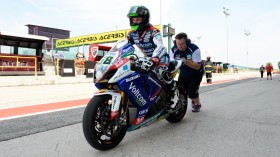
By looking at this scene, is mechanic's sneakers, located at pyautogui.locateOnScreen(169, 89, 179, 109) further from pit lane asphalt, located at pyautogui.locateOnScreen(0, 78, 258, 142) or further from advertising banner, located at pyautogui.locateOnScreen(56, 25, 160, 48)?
advertising banner, located at pyautogui.locateOnScreen(56, 25, 160, 48)

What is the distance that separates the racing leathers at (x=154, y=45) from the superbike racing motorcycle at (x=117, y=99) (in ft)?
1.32

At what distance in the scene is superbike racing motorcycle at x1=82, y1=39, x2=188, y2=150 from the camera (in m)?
2.75

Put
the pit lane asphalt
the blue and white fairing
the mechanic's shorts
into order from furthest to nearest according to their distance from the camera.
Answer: the mechanic's shorts < the pit lane asphalt < the blue and white fairing

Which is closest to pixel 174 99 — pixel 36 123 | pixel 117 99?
pixel 117 99

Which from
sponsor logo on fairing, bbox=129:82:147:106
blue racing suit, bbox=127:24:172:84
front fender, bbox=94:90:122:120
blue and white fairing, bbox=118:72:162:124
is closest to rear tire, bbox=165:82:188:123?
blue racing suit, bbox=127:24:172:84

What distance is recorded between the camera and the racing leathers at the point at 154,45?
3.54m

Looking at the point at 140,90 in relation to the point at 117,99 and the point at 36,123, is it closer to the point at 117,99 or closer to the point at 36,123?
the point at 117,99

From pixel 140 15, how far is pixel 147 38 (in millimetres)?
402

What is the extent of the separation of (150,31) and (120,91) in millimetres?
1195

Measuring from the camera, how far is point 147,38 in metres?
3.67

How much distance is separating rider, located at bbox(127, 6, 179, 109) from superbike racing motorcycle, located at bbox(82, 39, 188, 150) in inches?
15.7

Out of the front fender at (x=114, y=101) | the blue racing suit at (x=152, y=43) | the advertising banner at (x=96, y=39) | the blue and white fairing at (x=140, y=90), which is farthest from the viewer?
the advertising banner at (x=96, y=39)

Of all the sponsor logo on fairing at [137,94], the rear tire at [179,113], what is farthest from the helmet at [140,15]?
the rear tire at [179,113]

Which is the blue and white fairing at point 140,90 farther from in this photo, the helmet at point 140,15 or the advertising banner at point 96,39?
the advertising banner at point 96,39
